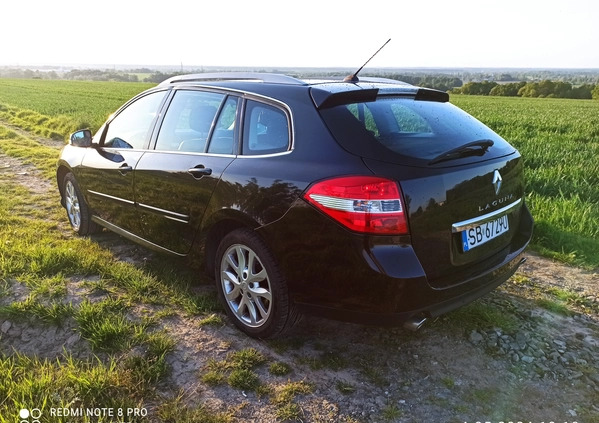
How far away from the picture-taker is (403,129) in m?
2.99

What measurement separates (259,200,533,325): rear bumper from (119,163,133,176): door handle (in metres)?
1.76

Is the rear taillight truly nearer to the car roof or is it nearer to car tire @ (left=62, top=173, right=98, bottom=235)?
the car roof

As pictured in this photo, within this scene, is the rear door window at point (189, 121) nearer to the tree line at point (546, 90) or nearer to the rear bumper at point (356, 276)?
the rear bumper at point (356, 276)

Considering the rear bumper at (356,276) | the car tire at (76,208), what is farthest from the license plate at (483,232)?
the car tire at (76,208)

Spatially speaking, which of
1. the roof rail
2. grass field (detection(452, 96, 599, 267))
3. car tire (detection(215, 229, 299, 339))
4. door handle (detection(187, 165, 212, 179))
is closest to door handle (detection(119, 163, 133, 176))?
the roof rail

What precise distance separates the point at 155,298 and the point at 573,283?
3.43 metres

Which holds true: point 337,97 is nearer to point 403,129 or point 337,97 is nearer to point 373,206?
point 403,129

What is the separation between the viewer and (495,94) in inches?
2653

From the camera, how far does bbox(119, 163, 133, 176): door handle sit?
4.08 m

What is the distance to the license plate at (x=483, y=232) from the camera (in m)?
2.72

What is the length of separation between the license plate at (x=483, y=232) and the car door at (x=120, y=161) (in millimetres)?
2640

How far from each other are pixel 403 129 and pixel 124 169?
2427 millimetres

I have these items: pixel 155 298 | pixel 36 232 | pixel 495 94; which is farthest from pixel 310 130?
pixel 495 94

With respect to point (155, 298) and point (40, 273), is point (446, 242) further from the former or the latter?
point (40, 273)
